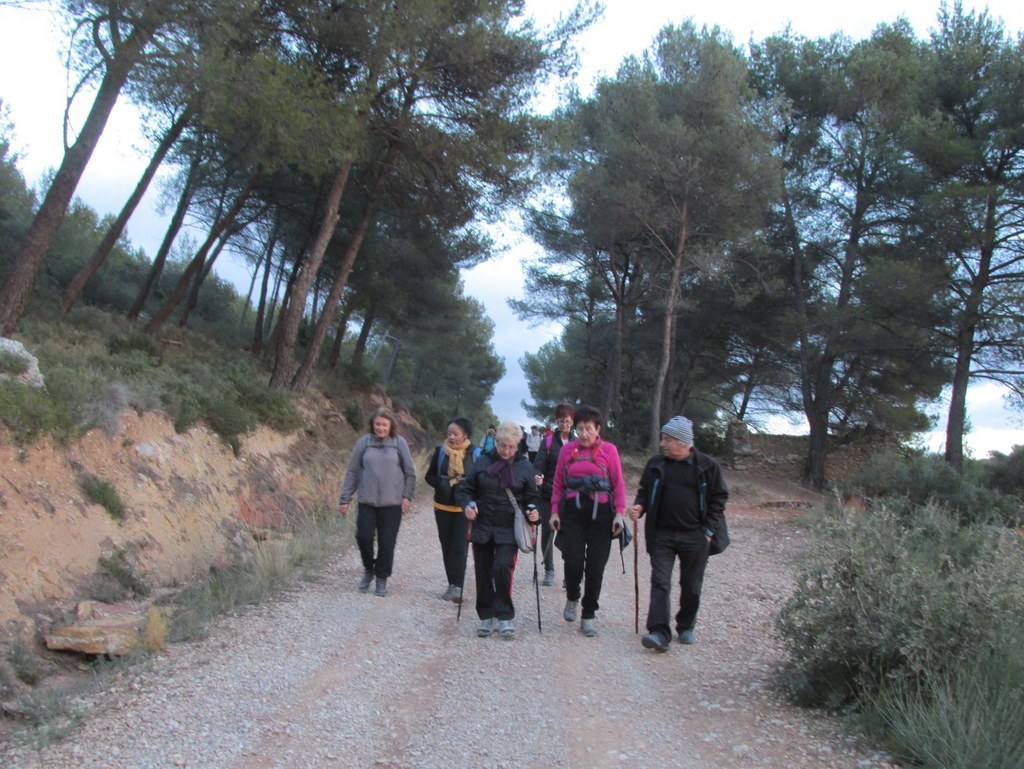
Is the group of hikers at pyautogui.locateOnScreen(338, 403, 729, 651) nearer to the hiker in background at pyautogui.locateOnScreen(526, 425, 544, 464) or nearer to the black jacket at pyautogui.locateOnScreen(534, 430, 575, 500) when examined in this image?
the black jacket at pyautogui.locateOnScreen(534, 430, 575, 500)

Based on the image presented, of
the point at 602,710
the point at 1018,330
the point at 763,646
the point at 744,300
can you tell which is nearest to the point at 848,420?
the point at 744,300

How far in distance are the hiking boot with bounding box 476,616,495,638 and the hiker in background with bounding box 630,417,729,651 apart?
1205 mm

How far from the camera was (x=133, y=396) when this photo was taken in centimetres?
1075

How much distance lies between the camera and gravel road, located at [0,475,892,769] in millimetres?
4262

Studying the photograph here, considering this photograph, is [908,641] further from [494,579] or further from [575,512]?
[494,579]

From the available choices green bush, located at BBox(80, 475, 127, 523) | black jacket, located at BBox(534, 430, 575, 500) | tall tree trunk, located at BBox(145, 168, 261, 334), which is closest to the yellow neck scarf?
black jacket, located at BBox(534, 430, 575, 500)

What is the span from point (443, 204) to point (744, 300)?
10222mm

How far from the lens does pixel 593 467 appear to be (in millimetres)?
6621

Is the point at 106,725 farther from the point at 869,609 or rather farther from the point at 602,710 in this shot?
the point at 869,609

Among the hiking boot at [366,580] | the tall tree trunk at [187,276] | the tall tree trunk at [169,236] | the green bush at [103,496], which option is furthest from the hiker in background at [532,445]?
the tall tree trunk at [169,236]

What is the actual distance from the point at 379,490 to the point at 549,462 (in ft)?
6.23

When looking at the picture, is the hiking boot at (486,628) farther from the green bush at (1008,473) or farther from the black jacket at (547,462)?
the green bush at (1008,473)

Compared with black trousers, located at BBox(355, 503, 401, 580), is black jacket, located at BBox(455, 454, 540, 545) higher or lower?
higher

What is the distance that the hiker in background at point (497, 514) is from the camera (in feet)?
21.9
